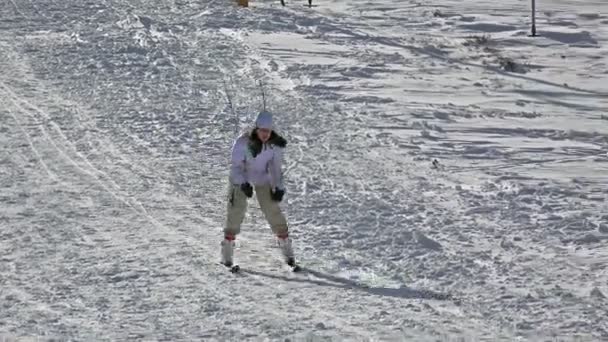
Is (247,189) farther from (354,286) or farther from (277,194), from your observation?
(354,286)

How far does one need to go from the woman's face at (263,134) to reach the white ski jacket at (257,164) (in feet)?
0.20

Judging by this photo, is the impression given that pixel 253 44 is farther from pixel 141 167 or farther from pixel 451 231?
pixel 451 231

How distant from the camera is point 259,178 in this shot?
10.5 metres

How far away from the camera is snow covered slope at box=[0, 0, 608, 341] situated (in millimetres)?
9547

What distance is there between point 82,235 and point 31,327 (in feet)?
9.62

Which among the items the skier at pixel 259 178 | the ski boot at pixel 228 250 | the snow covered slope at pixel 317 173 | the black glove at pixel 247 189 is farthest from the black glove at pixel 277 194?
the snow covered slope at pixel 317 173

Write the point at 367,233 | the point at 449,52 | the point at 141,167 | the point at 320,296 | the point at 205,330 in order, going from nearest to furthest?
the point at 205,330 → the point at 320,296 → the point at 367,233 → the point at 141,167 → the point at 449,52

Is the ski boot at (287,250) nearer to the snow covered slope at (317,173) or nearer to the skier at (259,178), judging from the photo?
the skier at (259,178)

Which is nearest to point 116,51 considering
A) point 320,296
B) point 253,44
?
point 253,44

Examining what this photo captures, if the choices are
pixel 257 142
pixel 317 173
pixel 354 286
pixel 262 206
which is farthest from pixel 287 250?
pixel 317 173

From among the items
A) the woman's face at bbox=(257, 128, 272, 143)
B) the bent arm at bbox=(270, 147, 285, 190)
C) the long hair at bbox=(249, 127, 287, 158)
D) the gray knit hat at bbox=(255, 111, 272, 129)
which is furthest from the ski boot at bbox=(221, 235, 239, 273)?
the gray knit hat at bbox=(255, 111, 272, 129)

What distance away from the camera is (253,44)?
2283cm

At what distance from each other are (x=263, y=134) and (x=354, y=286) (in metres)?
1.63

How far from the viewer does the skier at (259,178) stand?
10336mm
